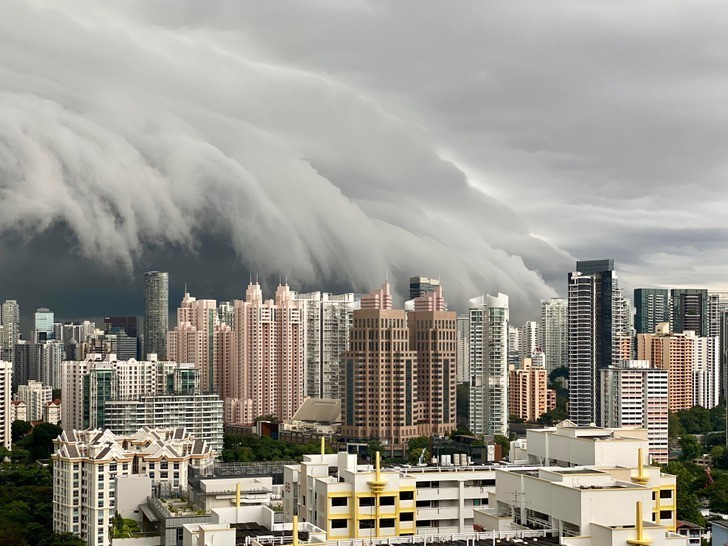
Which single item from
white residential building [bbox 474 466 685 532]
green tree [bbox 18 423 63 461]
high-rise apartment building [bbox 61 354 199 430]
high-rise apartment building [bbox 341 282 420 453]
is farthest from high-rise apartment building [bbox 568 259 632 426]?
white residential building [bbox 474 466 685 532]

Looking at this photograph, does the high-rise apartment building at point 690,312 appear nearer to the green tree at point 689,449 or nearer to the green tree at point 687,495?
the green tree at point 689,449

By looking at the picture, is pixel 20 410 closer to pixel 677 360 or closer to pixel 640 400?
pixel 640 400

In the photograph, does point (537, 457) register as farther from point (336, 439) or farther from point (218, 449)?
point (336, 439)

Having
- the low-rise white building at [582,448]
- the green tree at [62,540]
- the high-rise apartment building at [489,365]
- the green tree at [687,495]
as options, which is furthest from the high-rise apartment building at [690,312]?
the low-rise white building at [582,448]

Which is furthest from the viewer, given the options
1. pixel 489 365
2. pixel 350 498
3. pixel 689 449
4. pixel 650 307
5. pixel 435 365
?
pixel 650 307

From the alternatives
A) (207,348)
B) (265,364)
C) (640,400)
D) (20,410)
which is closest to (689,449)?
Answer: (640,400)

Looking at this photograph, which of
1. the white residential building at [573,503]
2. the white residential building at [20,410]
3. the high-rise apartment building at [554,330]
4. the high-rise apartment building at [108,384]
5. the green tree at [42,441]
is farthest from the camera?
the high-rise apartment building at [554,330]
